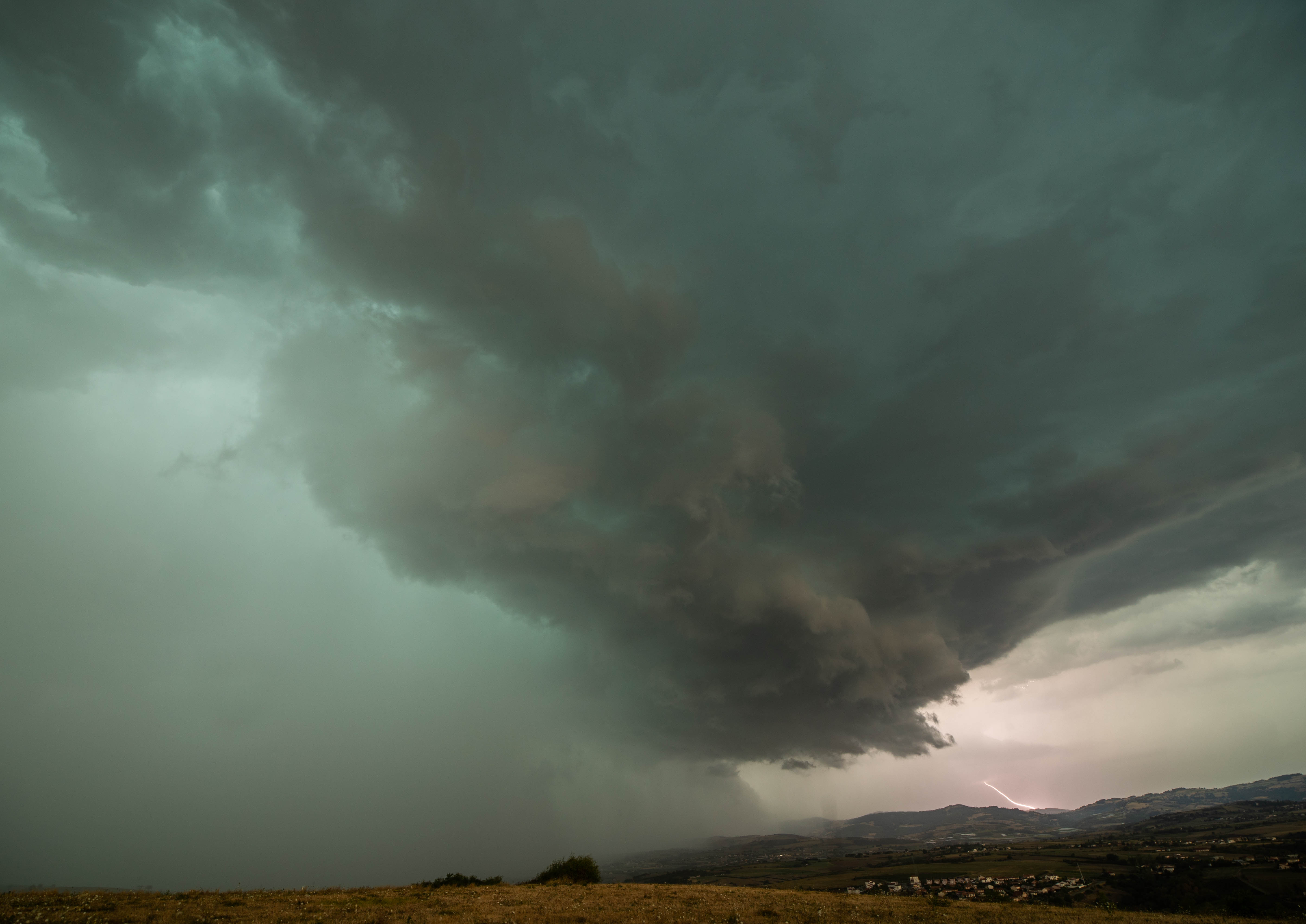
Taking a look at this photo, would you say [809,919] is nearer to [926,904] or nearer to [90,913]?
[926,904]

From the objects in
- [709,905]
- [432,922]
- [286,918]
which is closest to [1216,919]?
[709,905]

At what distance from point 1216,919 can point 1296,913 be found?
3561 centimetres

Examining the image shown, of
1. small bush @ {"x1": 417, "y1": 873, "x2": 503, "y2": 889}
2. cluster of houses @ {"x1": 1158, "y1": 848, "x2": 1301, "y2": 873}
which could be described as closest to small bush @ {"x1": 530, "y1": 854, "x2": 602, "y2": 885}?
small bush @ {"x1": 417, "y1": 873, "x2": 503, "y2": 889}

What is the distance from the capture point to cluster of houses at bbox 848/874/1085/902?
97062mm

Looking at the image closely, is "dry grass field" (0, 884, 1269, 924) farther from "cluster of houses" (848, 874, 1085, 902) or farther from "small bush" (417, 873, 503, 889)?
"cluster of houses" (848, 874, 1085, 902)

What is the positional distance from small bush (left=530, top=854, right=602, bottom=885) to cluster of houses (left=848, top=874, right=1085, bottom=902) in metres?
42.0

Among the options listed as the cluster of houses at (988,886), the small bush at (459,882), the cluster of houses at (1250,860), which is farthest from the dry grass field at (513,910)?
the cluster of houses at (1250,860)

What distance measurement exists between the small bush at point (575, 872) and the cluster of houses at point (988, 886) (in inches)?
1655

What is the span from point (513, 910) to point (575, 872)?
1886 inches

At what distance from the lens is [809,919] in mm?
31562

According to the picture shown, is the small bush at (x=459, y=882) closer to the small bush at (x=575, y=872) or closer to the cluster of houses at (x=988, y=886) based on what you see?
the small bush at (x=575, y=872)

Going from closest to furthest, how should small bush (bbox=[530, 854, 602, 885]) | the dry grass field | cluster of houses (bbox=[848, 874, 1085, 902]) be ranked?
1. the dry grass field
2. small bush (bbox=[530, 854, 602, 885])
3. cluster of houses (bbox=[848, 874, 1085, 902])

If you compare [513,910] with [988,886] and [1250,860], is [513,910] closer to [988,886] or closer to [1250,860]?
[988,886]

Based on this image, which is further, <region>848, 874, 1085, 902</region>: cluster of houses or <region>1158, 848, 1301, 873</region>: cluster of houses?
<region>1158, 848, 1301, 873</region>: cluster of houses
